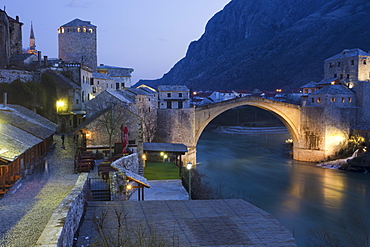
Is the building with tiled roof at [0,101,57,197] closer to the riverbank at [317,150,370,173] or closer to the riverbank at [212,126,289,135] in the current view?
the riverbank at [317,150,370,173]

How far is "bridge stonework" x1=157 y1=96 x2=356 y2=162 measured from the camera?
36.5 metres

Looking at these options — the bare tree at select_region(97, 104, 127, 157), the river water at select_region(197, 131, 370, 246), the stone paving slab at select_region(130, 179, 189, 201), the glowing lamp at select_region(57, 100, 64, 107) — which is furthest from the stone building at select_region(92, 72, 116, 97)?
the stone paving slab at select_region(130, 179, 189, 201)

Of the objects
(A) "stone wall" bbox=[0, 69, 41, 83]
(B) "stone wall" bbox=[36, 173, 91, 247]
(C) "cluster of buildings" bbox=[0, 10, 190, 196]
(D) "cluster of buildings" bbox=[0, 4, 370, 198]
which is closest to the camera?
(B) "stone wall" bbox=[36, 173, 91, 247]

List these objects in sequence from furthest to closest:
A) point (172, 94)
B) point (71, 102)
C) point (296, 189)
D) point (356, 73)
Answer: point (172, 94) < point (356, 73) < point (71, 102) < point (296, 189)

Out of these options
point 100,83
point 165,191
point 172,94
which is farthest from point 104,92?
point 100,83

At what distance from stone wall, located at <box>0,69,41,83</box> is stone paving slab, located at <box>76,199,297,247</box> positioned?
23.6 metres

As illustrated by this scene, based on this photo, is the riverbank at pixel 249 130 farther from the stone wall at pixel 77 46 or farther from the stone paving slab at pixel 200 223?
the stone paving slab at pixel 200 223

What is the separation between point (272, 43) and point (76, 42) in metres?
101

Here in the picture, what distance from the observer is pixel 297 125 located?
40.9 meters

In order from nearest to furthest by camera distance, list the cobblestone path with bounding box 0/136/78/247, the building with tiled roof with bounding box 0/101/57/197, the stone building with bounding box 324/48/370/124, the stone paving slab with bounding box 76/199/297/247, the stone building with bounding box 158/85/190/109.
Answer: the cobblestone path with bounding box 0/136/78/247
the stone paving slab with bounding box 76/199/297/247
the building with tiled roof with bounding box 0/101/57/197
the stone building with bounding box 324/48/370/124
the stone building with bounding box 158/85/190/109

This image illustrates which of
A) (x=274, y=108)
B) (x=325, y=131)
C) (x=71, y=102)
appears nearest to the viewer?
(x=71, y=102)

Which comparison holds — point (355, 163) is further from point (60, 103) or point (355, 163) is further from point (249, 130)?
point (249, 130)

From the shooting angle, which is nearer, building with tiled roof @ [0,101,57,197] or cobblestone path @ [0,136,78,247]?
cobblestone path @ [0,136,78,247]

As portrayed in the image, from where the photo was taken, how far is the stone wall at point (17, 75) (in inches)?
1208
